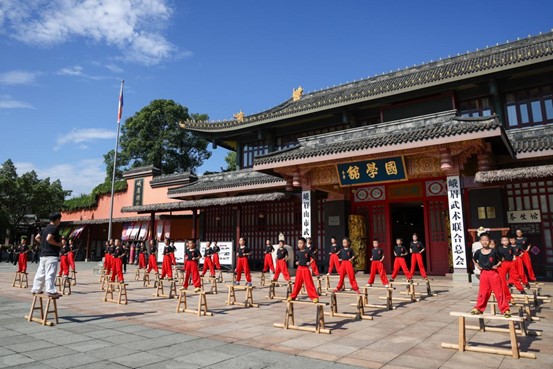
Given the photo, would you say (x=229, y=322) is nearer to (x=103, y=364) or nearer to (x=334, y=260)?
(x=103, y=364)

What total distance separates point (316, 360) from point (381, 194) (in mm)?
12684

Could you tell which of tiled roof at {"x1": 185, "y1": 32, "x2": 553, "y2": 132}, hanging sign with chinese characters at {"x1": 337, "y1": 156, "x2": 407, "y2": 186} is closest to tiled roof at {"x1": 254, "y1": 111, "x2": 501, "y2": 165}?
hanging sign with chinese characters at {"x1": 337, "y1": 156, "x2": 407, "y2": 186}

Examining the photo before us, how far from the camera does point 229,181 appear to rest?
20562mm

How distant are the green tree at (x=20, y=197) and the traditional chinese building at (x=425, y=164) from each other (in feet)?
66.2

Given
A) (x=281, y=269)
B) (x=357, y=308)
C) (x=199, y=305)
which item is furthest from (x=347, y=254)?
(x=199, y=305)

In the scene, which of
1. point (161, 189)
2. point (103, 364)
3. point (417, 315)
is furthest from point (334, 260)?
point (161, 189)

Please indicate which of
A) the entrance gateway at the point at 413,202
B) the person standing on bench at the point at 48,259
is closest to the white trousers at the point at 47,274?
the person standing on bench at the point at 48,259

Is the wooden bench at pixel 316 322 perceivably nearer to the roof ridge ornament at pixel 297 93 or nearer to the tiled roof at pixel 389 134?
the tiled roof at pixel 389 134

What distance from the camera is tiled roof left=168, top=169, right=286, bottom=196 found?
18.5m

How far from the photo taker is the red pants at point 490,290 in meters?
5.91

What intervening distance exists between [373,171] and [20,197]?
3194cm

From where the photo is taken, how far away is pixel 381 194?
16.6 meters

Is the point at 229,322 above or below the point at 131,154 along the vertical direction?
below

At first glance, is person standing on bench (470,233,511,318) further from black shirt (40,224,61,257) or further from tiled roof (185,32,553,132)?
tiled roof (185,32,553,132)
